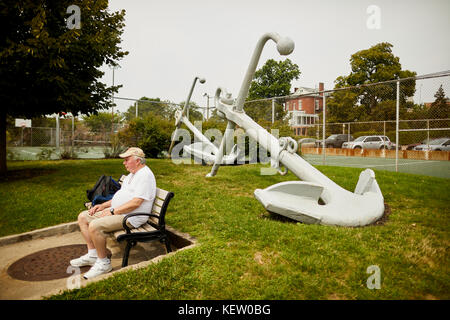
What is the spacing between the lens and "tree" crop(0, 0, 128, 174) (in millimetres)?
5992

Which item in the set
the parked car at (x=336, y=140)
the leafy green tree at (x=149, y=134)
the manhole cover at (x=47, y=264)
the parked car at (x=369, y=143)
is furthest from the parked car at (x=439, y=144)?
the manhole cover at (x=47, y=264)

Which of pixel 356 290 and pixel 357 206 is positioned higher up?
pixel 357 206

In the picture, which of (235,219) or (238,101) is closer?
(235,219)

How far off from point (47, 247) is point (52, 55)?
450cm

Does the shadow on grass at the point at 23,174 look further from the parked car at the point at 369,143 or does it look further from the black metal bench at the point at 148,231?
the parked car at the point at 369,143

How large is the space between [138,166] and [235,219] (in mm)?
1777

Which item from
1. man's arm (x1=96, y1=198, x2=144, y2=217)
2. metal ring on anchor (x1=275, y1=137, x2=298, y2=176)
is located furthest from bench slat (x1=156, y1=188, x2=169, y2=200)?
metal ring on anchor (x1=275, y1=137, x2=298, y2=176)

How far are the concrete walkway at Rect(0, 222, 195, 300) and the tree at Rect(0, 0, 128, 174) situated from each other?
3.89 metres

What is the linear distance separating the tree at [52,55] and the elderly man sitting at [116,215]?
14.3ft

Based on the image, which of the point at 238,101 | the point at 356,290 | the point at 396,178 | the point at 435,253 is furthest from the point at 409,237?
the point at 396,178

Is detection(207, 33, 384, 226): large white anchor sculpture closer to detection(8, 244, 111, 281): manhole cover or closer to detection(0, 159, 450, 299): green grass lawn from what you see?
detection(0, 159, 450, 299): green grass lawn
